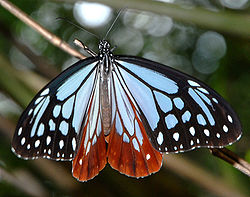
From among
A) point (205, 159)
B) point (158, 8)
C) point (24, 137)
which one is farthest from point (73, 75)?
point (205, 159)

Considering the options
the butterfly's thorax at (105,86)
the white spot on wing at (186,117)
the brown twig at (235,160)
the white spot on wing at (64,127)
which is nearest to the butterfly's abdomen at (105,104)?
the butterfly's thorax at (105,86)

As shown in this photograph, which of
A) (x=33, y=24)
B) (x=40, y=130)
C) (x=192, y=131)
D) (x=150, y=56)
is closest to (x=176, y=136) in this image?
(x=192, y=131)

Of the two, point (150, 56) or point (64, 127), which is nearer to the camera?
point (64, 127)

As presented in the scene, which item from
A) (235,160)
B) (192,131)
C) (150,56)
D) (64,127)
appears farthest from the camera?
(150,56)

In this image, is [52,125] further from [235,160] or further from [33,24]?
[235,160]

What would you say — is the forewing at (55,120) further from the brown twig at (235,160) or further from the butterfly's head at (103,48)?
the brown twig at (235,160)

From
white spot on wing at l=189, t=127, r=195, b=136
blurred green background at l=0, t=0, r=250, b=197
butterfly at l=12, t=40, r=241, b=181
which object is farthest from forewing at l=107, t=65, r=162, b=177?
blurred green background at l=0, t=0, r=250, b=197
